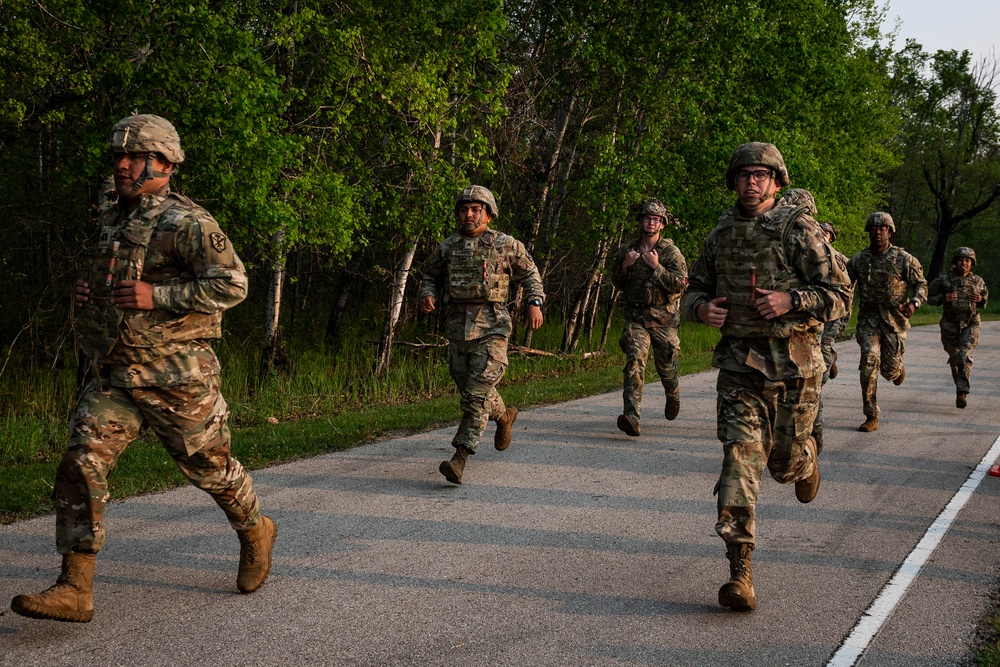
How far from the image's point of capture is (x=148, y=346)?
4.23 meters

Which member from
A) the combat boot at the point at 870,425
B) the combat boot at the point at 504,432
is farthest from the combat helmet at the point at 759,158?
the combat boot at the point at 870,425

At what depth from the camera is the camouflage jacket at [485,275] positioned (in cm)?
736

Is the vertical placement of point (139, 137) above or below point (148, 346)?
above

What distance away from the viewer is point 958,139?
51.8 m

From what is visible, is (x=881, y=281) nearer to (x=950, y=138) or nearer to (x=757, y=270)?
(x=757, y=270)

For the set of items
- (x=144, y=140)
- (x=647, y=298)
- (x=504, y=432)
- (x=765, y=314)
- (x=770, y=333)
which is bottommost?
(x=504, y=432)

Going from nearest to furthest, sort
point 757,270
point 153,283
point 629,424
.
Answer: point 153,283 → point 757,270 → point 629,424

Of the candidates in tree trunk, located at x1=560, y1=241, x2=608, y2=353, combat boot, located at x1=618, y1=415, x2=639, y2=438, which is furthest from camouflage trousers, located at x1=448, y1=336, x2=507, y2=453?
tree trunk, located at x1=560, y1=241, x2=608, y2=353

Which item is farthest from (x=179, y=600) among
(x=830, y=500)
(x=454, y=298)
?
(x=830, y=500)

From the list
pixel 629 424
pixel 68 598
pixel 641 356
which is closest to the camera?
pixel 68 598

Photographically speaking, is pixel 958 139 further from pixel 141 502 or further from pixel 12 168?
pixel 141 502

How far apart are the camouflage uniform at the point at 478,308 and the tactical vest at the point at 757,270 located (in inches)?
99.7

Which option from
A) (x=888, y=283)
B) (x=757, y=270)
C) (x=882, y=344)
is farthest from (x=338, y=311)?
(x=757, y=270)

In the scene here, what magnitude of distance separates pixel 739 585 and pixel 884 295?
7.10 meters
